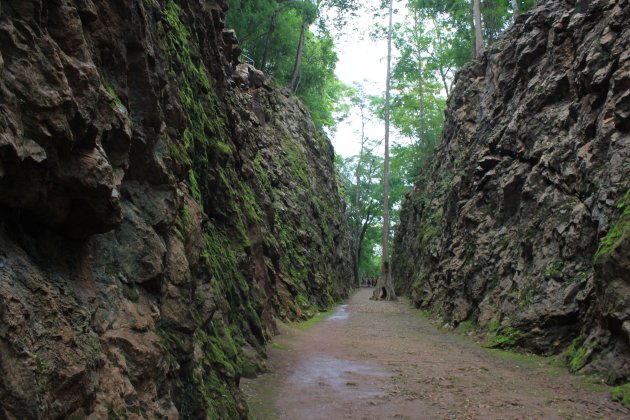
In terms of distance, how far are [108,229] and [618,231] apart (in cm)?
838

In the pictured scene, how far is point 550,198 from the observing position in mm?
12203

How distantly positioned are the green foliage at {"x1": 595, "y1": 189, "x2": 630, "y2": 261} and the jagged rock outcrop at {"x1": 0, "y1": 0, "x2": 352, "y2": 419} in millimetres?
6664

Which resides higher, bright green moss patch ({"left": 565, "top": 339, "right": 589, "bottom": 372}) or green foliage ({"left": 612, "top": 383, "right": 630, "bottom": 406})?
bright green moss patch ({"left": 565, "top": 339, "right": 589, "bottom": 372})

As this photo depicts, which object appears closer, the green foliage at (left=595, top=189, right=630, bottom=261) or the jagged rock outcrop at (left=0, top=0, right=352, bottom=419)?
the jagged rock outcrop at (left=0, top=0, right=352, bottom=419)

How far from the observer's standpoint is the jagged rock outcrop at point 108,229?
107 inches

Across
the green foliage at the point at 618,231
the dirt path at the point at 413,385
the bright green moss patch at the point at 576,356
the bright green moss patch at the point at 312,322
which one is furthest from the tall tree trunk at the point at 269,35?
the bright green moss patch at the point at 576,356

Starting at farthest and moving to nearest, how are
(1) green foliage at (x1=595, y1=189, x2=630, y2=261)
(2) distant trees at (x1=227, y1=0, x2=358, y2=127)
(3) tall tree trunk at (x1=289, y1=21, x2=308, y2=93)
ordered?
1. (3) tall tree trunk at (x1=289, y1=21, x2=308, y2=93)
2. (2) distant trees at (x1=227, y1=0, x2=358, y2=127)
3. (1) green foliage at (x1=595, y1=189, x2=630, y2=261)

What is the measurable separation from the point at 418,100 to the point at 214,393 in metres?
37.4

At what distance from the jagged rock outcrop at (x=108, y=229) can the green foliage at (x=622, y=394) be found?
5.37 m

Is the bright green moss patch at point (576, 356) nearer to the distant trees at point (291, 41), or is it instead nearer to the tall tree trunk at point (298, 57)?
the distant trees at point (291, 41)

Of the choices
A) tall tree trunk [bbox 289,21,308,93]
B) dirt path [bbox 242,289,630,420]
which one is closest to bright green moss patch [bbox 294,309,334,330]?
dirt path [bbox 242,289,630,420]

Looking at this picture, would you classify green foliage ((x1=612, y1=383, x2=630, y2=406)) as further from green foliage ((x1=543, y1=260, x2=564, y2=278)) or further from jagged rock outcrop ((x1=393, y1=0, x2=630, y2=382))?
green foliage ((x1=543, y1=260, x2=564, y2=278))

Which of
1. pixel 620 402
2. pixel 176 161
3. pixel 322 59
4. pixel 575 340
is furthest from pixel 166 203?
pixel 322 59

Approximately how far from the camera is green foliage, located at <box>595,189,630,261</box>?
8.03 m
